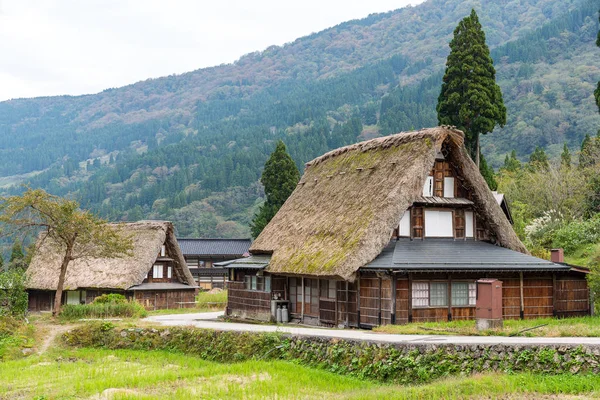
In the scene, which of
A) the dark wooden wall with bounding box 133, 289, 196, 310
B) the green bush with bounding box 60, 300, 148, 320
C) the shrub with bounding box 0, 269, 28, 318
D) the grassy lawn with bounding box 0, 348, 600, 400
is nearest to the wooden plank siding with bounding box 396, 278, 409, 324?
the grassy lawn with bounding box 0, 348, 600, 400

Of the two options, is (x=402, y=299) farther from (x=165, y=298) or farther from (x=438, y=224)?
(x=165, y=298)

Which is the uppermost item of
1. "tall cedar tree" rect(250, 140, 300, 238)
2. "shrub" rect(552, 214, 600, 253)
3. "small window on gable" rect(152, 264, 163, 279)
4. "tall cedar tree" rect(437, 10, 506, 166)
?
Answer: "tall cedar tree" rect(437, 10, 506, 166)

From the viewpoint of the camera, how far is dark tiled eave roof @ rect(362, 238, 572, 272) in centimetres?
2481

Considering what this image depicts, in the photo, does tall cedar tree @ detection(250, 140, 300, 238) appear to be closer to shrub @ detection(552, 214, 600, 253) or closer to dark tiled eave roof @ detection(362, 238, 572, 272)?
shrub @ detection(552, 214, 600, 253)

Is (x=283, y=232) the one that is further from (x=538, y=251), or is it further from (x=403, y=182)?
(x=538, y=251)

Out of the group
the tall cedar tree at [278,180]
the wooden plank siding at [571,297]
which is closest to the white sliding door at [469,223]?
the wooden plank siding at [571,297]

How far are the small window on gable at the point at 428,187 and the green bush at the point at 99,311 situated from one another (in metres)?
14.5

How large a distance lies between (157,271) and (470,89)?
2238cm

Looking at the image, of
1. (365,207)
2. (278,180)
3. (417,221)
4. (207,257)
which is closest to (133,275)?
(278,180)

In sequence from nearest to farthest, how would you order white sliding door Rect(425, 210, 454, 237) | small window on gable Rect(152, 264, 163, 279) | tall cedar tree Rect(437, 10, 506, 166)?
1. white sliding door Rect(425, 210, 454, 237)
2. tall cedar tree Rect(437, 10, 506, 166)
3. small window on gable Rect(152, 264, 163, 279)

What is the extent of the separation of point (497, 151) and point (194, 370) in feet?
297

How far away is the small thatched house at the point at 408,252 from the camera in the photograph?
1000 inches

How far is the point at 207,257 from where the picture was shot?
69.1 m

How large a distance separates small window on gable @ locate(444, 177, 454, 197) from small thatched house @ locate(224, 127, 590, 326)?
0.13 ft
